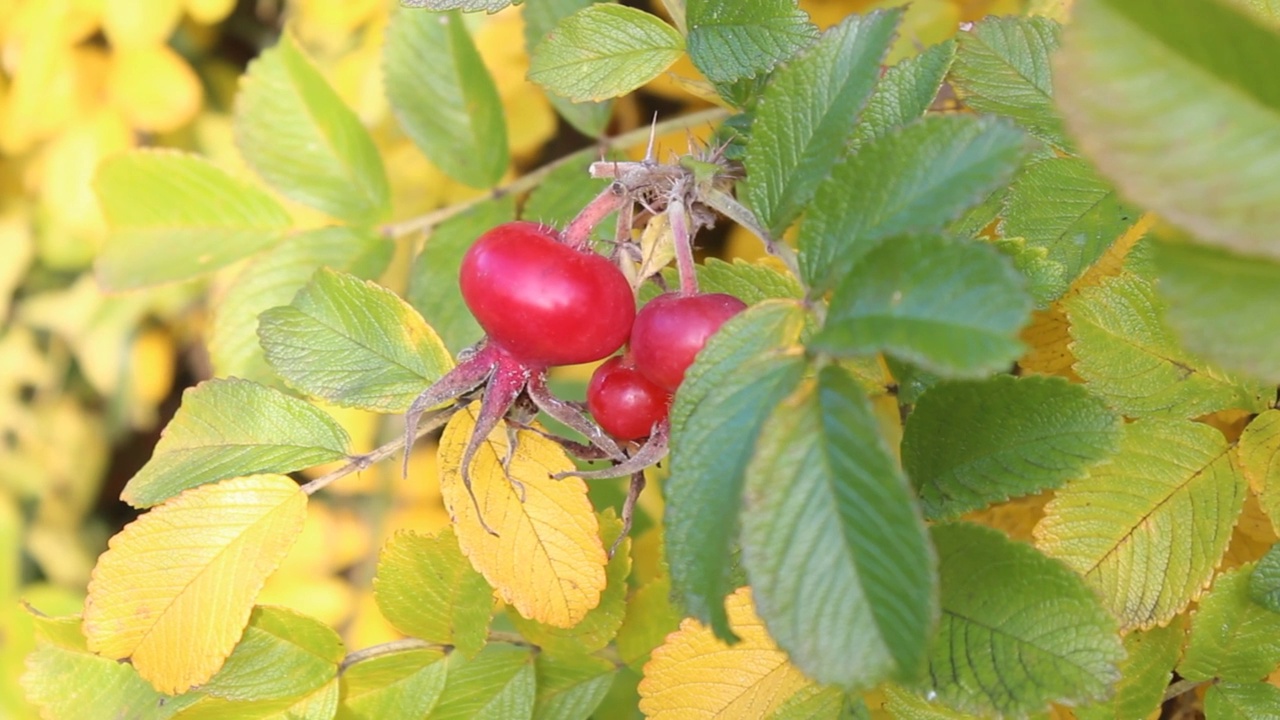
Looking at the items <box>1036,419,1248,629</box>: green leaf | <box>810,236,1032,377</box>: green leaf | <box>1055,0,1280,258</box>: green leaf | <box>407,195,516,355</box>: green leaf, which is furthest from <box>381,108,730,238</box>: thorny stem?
<box>1055,0,1280,258</box>: green leaf

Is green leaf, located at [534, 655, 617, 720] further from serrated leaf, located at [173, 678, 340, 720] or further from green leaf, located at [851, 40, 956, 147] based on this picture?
green leaf, located at [851, 40, 956, 147]

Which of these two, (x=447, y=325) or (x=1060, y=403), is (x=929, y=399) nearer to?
(x=1060, y=403)

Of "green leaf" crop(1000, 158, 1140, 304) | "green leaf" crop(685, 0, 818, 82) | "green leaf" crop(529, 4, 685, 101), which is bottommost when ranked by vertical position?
"green leaf" crop(1000, 158, 1140, 304)

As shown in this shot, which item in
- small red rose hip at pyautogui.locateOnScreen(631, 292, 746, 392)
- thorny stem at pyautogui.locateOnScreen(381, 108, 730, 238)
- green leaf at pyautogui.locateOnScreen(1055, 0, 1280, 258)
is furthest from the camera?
thorny stem at pyautogui.locateOnScreen(381, 108, 730, 238)

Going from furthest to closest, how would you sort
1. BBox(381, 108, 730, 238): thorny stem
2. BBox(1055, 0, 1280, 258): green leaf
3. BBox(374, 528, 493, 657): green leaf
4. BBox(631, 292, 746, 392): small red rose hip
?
BBox(381, 108, 730, 238): thorny stem
BBox(374, 528, 493, 657): green leaf
BBox(631, 292, 746, 392): small red rose hip
BBox(1055, 0, 1280, 258): green leaf

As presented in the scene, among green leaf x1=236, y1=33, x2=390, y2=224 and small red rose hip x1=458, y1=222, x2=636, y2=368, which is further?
green leaf x1=236, y1=33, x2=390, y2=224

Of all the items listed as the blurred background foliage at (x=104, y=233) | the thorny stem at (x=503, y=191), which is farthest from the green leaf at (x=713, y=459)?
the thorny stem at (x=503, y=191)

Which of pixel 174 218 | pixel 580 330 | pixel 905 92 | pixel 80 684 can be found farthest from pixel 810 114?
pixel 174 218

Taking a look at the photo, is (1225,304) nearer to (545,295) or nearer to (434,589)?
(545,295)
